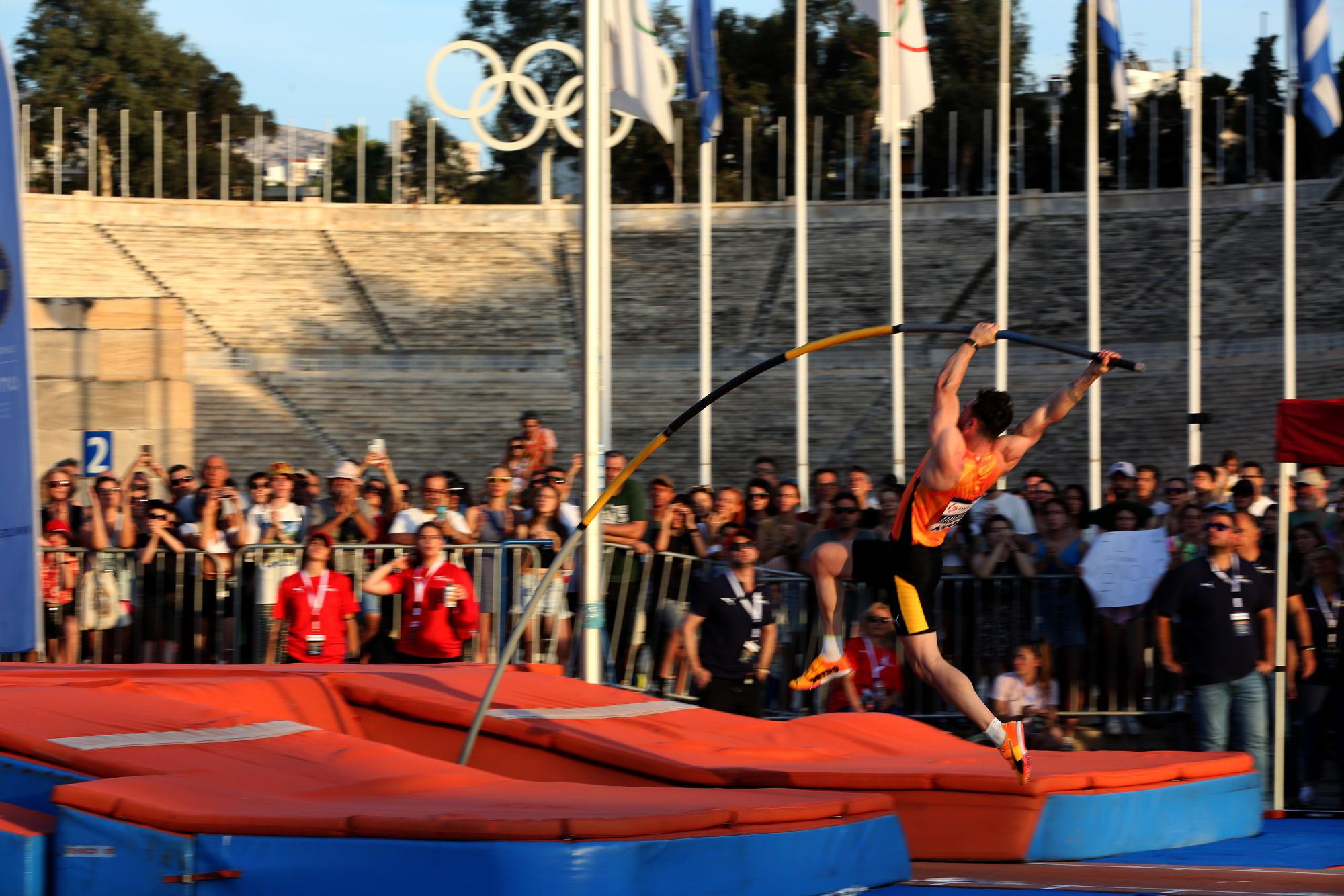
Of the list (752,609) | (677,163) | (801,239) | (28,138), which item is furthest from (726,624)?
(28,138)

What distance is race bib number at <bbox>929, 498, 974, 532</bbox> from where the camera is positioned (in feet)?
24.9

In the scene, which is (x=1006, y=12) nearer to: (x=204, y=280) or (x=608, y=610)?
(x=608, y=610)

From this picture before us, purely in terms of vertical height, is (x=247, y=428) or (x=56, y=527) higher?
(x=247, y=428)

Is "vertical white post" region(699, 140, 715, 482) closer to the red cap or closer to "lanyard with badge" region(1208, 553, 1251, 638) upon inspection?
the red cap

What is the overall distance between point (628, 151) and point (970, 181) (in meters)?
11.1

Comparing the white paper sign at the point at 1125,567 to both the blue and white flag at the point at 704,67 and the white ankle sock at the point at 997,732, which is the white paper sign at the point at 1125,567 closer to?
the white ankle sock at the point at 997,732

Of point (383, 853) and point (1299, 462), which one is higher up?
point (1299, 462)

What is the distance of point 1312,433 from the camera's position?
1066 cm

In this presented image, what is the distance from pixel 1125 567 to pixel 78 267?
34398 millimetres

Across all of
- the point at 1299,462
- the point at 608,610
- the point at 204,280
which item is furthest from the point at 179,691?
the point at 204,280

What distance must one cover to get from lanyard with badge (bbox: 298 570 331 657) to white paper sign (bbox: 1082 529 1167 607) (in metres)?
5.50

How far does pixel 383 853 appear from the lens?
5.87 meters

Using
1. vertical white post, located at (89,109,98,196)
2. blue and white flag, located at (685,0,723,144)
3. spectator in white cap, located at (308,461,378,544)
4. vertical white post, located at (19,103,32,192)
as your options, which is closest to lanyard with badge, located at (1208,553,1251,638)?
spectator in white cap, located at (308,461,378,544)

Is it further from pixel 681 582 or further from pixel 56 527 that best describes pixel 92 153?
pixel 681 582
